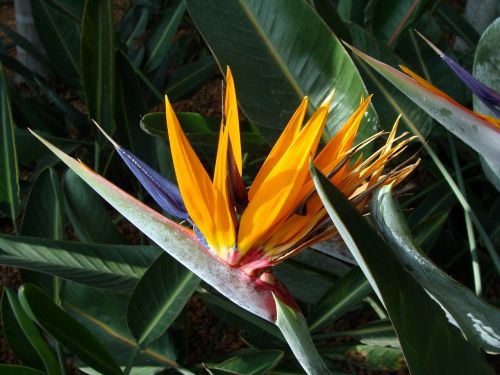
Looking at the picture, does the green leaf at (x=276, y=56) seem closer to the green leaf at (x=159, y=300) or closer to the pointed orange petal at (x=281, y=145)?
the green leaf at (x=159, y=300)

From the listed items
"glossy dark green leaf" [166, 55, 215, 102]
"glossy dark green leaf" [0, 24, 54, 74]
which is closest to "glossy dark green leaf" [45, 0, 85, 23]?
"glossy dark green leaf" [0, 24, 54, 74]

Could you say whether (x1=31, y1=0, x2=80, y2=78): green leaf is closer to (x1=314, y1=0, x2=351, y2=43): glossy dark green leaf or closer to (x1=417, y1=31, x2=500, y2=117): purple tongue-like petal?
(x1=314, y1=0, x2=351, y2=43): glossy dark green leaf

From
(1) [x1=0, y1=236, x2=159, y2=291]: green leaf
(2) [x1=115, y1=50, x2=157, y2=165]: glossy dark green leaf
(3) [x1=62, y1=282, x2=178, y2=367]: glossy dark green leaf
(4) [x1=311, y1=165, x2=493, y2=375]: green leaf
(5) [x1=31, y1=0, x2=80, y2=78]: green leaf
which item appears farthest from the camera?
(5) [x1=31, y1=0, x2=80, y2=78]: green leaf

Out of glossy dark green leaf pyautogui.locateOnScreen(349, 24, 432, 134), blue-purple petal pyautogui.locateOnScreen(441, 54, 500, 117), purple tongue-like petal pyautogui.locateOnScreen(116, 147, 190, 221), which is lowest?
purple tongue-like petal pyautogui.locateOnScreen(116, 147, 190, 221)

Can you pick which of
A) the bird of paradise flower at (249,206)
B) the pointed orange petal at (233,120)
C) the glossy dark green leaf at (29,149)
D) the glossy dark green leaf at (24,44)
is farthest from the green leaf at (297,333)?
the glossy dark green leaf at (24,44)

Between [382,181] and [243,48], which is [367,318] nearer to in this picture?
[243,48]

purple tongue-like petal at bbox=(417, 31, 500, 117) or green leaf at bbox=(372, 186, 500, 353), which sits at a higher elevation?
purple tongue-like petal at bbox=(417, 31, 500, 117)

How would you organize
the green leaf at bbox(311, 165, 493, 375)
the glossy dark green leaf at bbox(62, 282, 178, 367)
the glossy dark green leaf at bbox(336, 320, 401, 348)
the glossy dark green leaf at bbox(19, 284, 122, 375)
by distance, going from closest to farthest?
1. the green leaf at bbox(311, 165, 493, 375)
2. the glossy dark green leaf at bbox(19, 284, 122, 375)
3. the glossy dark green leaf at bbox(336, 320, 401, 348)
4. the glossy dark green leaf at bbox(62, 282, 178, 367)
